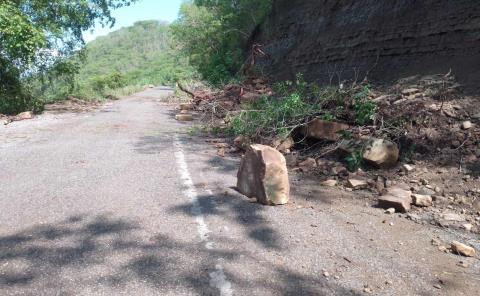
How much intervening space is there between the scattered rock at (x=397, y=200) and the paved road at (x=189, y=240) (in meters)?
0.26

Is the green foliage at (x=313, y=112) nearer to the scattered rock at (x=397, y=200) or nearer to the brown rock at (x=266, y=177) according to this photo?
the scattered rock at (x=397, y=200)

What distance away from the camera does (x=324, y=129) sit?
735cm

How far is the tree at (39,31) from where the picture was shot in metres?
13.7

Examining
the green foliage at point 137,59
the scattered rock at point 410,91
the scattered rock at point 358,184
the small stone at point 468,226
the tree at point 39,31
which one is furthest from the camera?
the green foliage at point 137,59

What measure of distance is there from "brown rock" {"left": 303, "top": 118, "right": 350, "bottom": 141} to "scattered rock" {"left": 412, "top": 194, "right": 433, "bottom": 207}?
85.5 inches

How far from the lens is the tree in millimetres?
13672

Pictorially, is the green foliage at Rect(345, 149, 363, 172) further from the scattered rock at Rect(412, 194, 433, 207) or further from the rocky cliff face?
the rocky cliff face

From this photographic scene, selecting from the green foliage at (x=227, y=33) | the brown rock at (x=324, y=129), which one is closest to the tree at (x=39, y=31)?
the green foliage at (x=227, y=33)

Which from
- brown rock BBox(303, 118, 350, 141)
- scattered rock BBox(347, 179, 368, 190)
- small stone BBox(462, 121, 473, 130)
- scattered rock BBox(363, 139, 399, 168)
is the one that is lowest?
scattered rock BBox(347, 179, 368, 190)

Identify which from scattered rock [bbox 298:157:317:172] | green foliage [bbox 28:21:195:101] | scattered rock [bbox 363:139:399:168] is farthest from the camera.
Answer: green foliage [bbox 28:21:195:101]

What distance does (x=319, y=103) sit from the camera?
7.86 meters

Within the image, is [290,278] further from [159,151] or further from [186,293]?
[159,151]

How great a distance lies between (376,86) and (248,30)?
16.9 metres

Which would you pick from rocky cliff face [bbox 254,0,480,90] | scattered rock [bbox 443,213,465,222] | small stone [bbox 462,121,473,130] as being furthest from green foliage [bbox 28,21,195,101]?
scattered rock [bbox 443,213,465,222]
